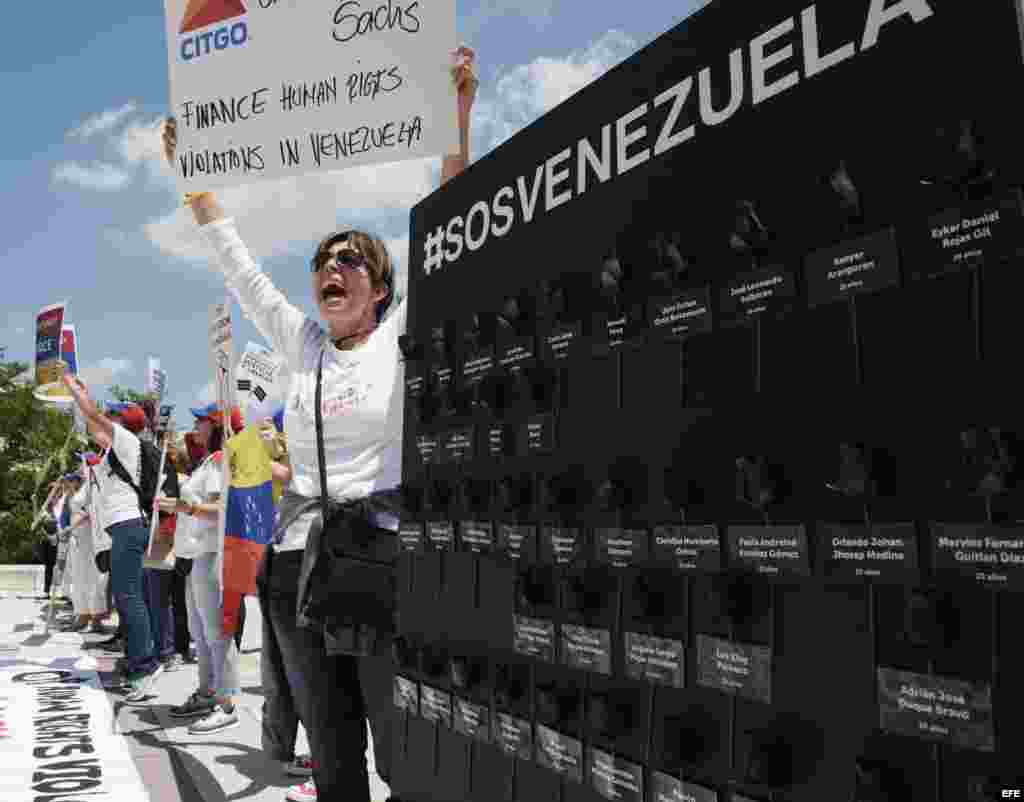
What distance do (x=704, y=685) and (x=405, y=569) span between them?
1060mm

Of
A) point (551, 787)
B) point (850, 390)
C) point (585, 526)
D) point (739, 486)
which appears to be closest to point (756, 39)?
point (850, 390)

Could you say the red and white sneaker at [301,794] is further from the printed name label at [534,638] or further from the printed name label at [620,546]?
the printed name label at [620,546]

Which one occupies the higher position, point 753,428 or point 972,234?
point 972,234

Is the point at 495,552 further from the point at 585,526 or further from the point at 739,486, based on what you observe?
the point at 739,486

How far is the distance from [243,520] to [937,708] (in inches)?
167

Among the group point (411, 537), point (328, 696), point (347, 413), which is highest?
point (347, 413)

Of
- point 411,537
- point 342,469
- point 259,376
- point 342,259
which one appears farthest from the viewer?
point 259,376

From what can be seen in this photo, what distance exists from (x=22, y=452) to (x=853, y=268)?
1920 inches

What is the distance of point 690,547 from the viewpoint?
1.43 meters

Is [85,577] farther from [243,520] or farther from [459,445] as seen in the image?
[459,445]

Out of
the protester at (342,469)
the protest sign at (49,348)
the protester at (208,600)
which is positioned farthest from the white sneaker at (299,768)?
the protest sign at (49,348)

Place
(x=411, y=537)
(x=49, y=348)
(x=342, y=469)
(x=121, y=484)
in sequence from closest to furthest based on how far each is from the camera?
(x=411, y=537), (x=342, y=469), (x=121, y=484), (x=49, y=348)

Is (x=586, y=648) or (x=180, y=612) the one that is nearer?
(x=586, y=648)

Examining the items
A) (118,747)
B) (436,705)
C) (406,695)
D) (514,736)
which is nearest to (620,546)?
(514,736)
